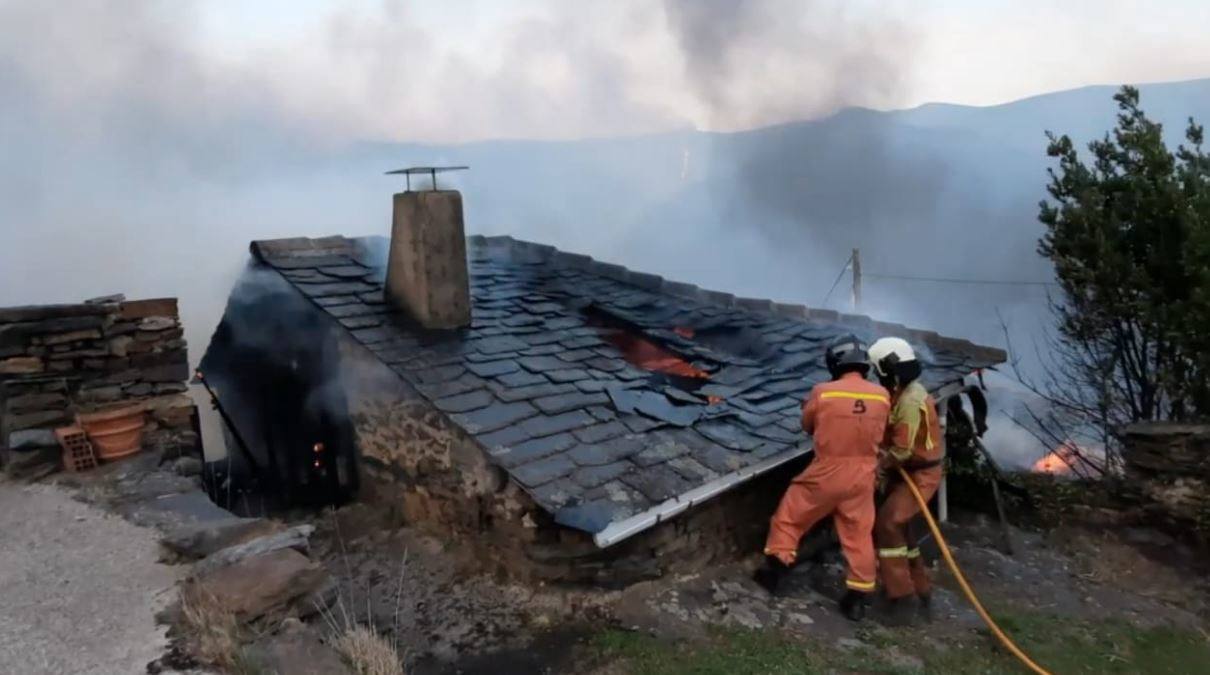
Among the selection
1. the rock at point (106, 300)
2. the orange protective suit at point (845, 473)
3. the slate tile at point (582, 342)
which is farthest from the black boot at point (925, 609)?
the rock at point (106, 300)

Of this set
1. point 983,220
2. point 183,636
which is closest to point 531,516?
point 183,636

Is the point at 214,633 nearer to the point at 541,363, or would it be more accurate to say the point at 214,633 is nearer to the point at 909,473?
the point at 541,363

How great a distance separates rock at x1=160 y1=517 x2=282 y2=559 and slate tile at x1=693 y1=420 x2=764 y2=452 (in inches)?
119

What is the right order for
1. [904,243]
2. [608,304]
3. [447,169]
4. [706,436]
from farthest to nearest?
[904,243] < [608,304] < [447,169] < [706,436]

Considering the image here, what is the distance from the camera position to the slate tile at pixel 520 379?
242 inches

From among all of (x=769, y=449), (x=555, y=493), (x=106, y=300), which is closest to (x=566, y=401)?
(x=555, y=493)

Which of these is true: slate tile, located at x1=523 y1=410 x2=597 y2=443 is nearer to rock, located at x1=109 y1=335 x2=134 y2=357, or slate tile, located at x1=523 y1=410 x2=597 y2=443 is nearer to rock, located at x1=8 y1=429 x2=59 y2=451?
rock, located at x1=109 y1=335 x2=134 y2=357

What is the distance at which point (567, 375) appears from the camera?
21.5ft

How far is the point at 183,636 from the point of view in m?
3.71

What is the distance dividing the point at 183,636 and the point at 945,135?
25985 millimetres

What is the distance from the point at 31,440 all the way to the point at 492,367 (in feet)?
11.8

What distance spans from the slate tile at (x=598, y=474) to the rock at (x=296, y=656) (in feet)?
6.24

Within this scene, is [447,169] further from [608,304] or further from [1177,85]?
[1177,85]

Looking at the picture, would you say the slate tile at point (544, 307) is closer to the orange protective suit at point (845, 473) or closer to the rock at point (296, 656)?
the orange protective suit at point (845, 473)
